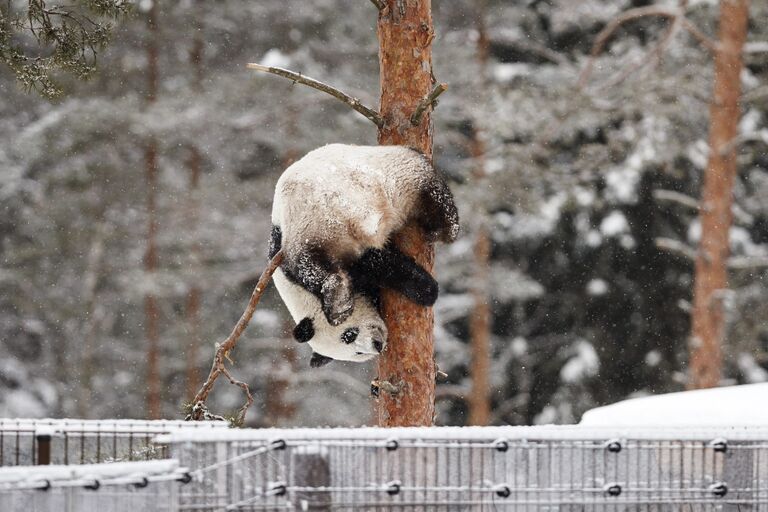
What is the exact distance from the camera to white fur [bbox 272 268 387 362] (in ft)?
15.8

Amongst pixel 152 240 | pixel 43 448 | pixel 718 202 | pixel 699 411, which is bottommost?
pixel 43 448

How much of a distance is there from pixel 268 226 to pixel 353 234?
11.4 m

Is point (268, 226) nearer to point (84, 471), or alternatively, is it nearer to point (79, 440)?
point (79, 440)

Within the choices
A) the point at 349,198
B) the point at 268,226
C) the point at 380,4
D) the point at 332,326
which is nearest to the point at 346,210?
the point at 349,198

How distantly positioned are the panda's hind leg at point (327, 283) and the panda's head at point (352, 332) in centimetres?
17

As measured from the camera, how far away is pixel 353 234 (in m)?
4.69

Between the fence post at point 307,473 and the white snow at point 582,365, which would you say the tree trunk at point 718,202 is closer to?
the white snow at point 582,365

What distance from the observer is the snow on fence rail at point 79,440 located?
3.93 m

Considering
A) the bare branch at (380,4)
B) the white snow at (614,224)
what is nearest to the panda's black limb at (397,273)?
the bare branch at (380,4)

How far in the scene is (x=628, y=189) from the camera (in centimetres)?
1655

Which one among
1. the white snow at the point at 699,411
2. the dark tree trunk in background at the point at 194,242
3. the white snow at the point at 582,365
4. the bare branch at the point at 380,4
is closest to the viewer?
the white snow at the point at 699,411

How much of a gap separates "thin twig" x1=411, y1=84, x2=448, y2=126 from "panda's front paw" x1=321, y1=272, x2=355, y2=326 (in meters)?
0.96

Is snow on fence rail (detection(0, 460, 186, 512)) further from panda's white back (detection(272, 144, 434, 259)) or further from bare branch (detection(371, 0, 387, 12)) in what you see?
bare branch (detection(371, 0, 387, 12))

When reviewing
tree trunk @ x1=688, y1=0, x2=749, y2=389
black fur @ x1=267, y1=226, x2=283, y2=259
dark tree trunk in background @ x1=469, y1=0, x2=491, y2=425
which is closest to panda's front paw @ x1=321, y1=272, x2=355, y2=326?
black fur @ x1=267, y1=226, x2=283, y2=259
